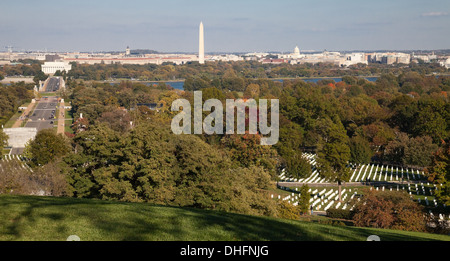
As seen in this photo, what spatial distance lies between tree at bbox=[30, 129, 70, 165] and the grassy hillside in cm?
2031

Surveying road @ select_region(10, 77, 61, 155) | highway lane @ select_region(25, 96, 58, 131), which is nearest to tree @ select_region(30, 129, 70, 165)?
road @ select_region(10, 77, 61, 155)

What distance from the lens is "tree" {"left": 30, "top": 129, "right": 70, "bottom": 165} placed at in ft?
90.3

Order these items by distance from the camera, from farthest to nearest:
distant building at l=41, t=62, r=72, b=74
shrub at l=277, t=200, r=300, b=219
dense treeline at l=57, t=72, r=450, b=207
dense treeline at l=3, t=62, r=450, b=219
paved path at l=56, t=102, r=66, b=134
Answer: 1. distant building at l=41, t=62, r=72, b=74
2. paved path at l=56, t=102, r=66, b=134
3. dense treeline at l=57, t=72, r=450, b=207
4. shrub at l=277, t=200, r=300, b=219
5. dense treeline at l=3, t=62, r=450, b=219

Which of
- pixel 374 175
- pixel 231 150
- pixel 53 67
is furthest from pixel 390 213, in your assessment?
pixel 53 67

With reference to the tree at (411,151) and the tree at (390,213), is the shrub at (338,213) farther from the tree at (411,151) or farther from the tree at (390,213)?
the tree at (411,151)

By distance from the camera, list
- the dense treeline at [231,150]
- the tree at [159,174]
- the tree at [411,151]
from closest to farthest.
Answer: the tree at [159,174]
the dense treeline at [231,150]
the tree at [411,151]

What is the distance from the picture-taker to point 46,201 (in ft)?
28.2

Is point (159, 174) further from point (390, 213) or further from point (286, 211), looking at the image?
point (390, 213)

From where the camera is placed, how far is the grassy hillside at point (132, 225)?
6387 millimetres

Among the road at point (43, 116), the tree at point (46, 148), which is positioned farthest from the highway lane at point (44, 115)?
the tree at point (46, 148)

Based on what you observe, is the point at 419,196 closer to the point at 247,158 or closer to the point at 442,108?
the point at 247,158

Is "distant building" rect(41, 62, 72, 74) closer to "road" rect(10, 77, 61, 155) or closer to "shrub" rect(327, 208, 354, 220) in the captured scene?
"road" rect(10, 77, 61, 155)

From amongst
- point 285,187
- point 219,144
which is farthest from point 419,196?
point 219,144

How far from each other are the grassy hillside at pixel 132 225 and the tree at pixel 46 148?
2031 cm
